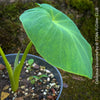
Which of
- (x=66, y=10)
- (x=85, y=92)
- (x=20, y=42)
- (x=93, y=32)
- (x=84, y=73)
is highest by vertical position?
(x=84, y=73)

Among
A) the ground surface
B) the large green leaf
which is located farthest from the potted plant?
the ground surface

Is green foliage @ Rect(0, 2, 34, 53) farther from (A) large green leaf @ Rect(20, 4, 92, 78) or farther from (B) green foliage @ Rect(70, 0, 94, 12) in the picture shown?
(A) large green leaf @ Rect(20, 4, 92, 78)

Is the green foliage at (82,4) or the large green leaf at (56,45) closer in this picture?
the large green leaf at (56,45)

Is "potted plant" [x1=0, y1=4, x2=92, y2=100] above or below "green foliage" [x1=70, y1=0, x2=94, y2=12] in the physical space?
above

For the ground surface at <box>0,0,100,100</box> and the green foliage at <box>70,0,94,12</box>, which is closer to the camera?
the ground surface at <box>0,0,100,100</box>

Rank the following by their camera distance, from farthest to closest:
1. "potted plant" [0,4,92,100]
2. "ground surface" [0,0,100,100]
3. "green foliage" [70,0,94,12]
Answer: "green foliage" [70,0,94,12]
"ground surface" [0,0,100,100]
"potted plant" [0,4,92,100]

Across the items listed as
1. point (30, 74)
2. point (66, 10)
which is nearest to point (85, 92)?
point (30, 74)

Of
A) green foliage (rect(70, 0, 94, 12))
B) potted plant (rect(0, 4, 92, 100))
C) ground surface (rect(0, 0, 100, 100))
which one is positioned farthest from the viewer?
green foliage (rect(70, 0, 94, 12))

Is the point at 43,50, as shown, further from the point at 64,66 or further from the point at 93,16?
the point at 93,16

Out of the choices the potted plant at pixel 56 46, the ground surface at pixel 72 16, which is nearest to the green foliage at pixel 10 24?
the ground surface at pixel 72 16

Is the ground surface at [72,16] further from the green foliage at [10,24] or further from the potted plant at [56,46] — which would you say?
the potted plant at [56,46]

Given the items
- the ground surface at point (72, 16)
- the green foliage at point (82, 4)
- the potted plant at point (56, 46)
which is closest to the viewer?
the potted plant at point (56, 46)
